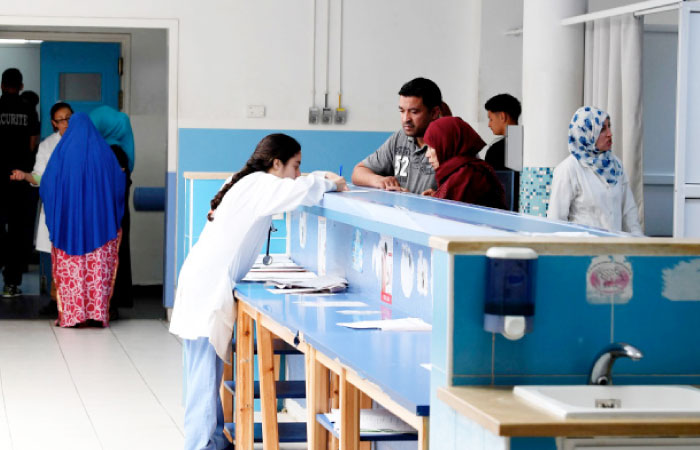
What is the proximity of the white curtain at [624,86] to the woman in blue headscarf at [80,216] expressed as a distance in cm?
365

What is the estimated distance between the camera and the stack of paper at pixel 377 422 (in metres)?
3.09

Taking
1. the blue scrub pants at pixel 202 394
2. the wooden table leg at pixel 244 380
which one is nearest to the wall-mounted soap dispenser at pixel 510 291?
the wooden table leg at pixel 244 380

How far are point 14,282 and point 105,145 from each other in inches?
82.4

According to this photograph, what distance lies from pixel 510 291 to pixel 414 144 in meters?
3.26

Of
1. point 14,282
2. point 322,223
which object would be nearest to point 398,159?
point 322,223

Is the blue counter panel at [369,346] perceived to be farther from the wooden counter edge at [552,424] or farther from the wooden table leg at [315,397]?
the wooden counter edge at [552,424]

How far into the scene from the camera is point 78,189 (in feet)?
26.3

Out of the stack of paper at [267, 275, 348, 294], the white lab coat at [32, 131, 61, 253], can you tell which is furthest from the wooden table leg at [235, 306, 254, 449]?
the white lab coat at [32, 131, 61, 253]

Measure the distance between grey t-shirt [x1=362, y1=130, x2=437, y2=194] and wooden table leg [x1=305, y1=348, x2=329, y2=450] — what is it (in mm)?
2132

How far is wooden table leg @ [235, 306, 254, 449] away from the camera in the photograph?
419 cm

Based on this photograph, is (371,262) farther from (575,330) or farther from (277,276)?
(575,330)

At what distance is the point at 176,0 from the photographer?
818 cm

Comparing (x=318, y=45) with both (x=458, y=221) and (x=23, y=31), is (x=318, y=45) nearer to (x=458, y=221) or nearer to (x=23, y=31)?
(x=23, y=31)

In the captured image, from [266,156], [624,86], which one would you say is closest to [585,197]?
[624,86]
